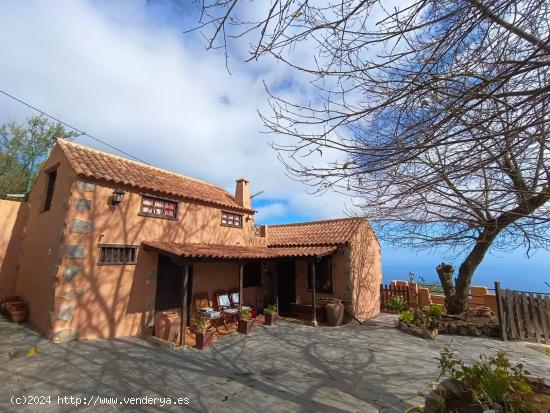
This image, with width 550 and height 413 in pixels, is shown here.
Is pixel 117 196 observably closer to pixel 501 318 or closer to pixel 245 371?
pixel 245 371

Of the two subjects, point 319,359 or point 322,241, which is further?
point 322,241

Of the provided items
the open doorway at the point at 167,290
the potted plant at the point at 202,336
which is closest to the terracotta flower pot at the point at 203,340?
the potted plant at the point at 202,336

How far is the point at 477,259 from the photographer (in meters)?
10.4

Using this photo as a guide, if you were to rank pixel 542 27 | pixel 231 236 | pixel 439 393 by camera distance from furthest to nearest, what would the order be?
pixel 231 236
pixel 439 393
pixel 542 27

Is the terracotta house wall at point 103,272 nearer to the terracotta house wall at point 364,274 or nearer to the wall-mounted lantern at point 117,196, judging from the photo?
the wall-mounted lantern at point 117,196

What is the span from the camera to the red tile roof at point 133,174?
8359 millimetres

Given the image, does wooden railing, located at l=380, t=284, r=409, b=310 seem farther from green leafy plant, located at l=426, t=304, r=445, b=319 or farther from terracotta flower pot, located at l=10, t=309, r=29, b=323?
terracotta flower pot, located at l=10, t=309, r=29, b=323

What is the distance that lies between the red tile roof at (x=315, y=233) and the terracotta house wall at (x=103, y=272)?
635 centimetres

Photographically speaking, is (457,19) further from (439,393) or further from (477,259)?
(477,259)

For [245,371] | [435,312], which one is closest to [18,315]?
[245,371]

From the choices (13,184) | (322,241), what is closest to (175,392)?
(322,241)

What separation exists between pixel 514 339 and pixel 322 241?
7279mm

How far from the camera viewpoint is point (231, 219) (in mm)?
12602

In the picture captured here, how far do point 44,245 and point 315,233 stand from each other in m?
10.6
